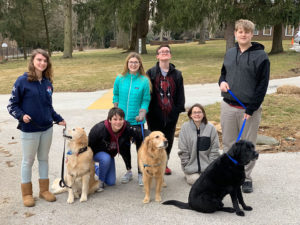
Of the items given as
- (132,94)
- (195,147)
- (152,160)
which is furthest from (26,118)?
(195,147)

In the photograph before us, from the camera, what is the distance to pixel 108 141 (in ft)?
14.3

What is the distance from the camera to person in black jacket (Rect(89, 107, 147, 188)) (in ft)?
14.0

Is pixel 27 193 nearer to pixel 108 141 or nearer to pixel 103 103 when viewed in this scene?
pixel 108 141

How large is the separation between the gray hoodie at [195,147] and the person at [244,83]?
247 mm

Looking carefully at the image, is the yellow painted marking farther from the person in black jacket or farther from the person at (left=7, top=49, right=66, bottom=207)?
the person at (left=7, top=49, right=66, bottom=207)

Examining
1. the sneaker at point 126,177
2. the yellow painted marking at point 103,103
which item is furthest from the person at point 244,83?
the yellow painted marking at point 103,103

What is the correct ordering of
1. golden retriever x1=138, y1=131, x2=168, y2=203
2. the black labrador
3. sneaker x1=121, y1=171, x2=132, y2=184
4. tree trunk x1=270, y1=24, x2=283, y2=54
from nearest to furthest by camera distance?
the black labrador → golden retriever x1=138, y1=131, x2=168, y2=203 → sneaker x1=121, y1=171, x2=132, y2=184 → tree trunk x1=270, y1=24, x2=283, y2=54

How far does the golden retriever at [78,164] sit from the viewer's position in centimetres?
393

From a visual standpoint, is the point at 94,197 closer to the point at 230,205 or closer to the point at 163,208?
the point at 163,208

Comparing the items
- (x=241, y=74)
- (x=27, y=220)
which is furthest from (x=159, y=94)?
(x=27, y=220)

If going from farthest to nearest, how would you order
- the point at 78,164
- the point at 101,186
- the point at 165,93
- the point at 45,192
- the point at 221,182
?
the point at 165,93 < the point at 101,186 < the point at 45,192 < the point at 78,164 < the point at 221,182

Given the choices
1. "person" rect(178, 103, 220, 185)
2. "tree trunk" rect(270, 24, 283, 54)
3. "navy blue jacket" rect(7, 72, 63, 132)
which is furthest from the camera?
"tree trunk" rect(270, 24, 283, 54)

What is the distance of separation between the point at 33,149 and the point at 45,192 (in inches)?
26.6

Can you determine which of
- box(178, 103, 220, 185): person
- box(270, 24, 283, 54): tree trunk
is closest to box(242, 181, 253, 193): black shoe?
box(178, 103, 220, 185): person
